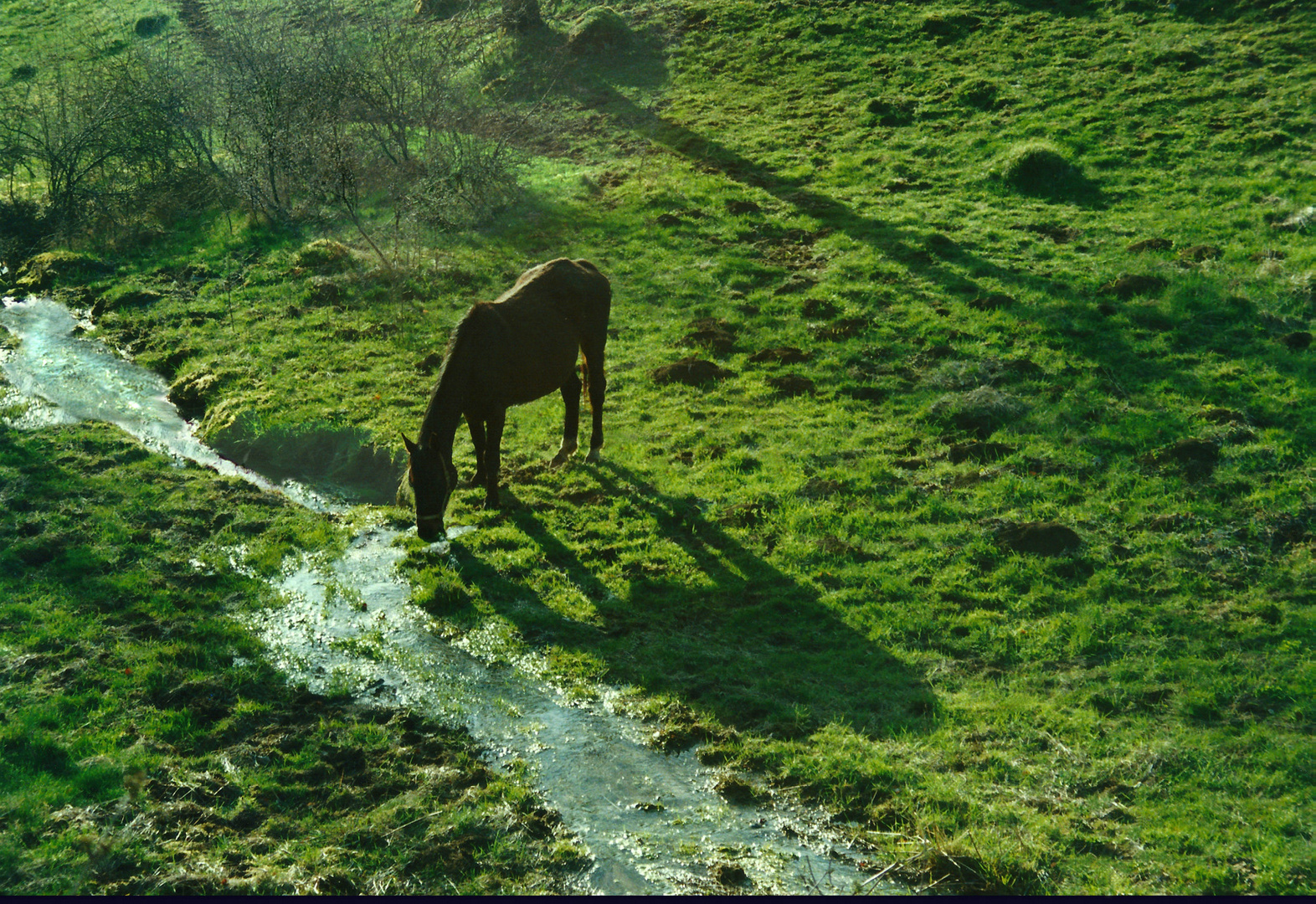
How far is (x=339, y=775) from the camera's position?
642 cm

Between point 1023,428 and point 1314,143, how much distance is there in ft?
31.6

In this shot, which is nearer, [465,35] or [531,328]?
[531,328]

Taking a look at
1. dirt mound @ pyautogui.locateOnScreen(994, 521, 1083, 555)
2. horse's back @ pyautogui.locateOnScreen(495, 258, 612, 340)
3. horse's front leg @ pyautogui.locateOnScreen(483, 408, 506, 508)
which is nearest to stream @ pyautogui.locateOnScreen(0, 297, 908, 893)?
horse's front leg @ pyautogui.locateOnScreen(483, 408, 506, 508)

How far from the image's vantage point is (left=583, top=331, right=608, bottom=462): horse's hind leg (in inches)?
443

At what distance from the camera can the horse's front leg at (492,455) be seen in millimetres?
9984

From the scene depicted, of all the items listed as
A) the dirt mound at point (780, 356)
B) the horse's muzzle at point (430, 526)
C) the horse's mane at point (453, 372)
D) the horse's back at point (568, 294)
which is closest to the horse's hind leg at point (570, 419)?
the horse's back at point (568, 294)

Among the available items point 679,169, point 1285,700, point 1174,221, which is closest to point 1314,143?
point 1174,221

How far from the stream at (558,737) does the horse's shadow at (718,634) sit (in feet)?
1.80

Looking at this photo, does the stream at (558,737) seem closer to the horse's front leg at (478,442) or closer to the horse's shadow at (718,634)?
the horse's shadow at (718,634)

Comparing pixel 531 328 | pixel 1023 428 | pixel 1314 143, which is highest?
pixel 1314 143

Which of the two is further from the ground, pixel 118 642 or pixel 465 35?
pixel 465 35

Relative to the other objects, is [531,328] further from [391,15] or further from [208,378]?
[391,15]

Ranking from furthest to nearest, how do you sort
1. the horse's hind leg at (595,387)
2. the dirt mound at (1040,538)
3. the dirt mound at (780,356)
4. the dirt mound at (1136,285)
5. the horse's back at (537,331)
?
the dirt mound at (780,356), the dirt mound at (1136,285), the horse's hind leg at (595,387), the horse's back at (537,331), the dirt mound at (1040,538)

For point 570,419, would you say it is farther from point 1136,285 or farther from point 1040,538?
point 1136,285
